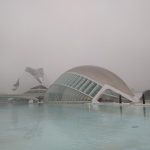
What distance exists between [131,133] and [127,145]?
1863 mm

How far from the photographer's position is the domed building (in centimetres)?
3997

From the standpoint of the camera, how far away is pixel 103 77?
43.3m

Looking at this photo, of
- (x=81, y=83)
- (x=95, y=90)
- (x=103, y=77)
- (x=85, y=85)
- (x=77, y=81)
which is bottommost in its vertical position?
(x=95, y=90)

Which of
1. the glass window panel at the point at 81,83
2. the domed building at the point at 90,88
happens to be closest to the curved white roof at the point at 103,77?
the domed building at the point at 90,88

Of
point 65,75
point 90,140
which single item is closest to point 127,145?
point 90,140

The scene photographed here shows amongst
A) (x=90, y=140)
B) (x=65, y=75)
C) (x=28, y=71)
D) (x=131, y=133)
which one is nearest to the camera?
(x=90, y=140)

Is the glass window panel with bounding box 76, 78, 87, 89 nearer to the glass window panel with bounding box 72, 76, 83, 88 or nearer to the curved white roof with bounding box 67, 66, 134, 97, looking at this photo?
the glass window panel with bounding box 72, 76, 83, 88

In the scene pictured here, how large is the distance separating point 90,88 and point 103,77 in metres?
3.40

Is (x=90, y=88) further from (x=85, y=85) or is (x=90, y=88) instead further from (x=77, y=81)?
(x=77, y=81)

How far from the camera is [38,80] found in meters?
84.6

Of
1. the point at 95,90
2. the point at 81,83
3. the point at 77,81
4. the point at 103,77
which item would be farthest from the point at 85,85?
the point at 103,77

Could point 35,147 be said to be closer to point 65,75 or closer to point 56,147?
point 56,147

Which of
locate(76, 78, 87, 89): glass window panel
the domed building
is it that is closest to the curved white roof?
the domed building

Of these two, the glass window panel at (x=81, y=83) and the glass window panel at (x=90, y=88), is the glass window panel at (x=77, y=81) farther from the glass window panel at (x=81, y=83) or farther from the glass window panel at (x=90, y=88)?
the glass window panel at (x=90, y=88)
